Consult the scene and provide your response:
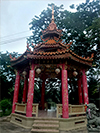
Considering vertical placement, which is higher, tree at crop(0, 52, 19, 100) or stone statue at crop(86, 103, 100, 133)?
tree at crop(0, 52, 19, 100)

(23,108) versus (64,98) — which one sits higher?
(64,98)

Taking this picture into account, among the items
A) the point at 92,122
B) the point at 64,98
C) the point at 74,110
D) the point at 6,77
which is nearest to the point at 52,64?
the point at 64,98

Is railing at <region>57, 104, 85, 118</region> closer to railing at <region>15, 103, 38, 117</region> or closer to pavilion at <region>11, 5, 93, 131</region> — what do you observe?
pavilion at <region>11, 5, 93, 131</region>

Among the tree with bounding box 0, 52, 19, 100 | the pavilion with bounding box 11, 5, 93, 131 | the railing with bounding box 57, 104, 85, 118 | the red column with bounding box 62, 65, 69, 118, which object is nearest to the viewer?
the red column with bounding box 62, 65, 69, 118

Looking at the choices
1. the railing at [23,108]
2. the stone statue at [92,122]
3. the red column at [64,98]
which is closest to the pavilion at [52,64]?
the red column at [64,98]

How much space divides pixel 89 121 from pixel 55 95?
1496cm

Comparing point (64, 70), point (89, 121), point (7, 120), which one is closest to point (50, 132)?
point (89, 121)

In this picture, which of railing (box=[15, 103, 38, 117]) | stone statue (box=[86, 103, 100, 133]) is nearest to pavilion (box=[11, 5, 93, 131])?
railing (box=[15, 103, 38, 117])

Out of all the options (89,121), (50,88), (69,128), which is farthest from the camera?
(50,88)

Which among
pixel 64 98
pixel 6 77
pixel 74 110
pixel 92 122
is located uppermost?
pixel 6 77

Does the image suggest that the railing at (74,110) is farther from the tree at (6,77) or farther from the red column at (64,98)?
the tree at (6,77)

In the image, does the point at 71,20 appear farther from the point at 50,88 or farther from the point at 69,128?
the point at 69,128

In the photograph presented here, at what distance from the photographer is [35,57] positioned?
7.90m

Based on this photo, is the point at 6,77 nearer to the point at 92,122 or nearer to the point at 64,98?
the point at 64,98
